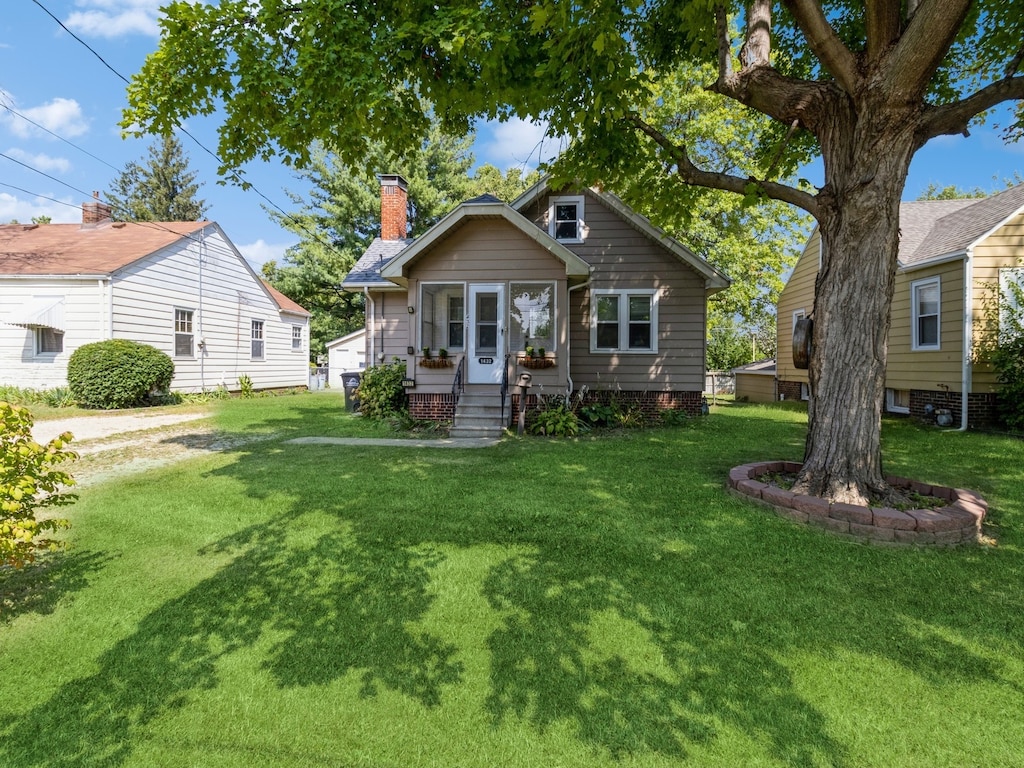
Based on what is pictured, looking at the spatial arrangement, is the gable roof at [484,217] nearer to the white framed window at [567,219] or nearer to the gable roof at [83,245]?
the white framed window at [567,219]

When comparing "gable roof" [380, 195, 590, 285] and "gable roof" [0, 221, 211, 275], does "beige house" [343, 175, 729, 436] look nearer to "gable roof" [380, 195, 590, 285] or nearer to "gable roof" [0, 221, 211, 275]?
"gable roof" [380, 195, 590, 285]

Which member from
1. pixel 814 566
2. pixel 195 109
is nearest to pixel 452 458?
pixel 814 566

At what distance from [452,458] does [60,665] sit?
502 centimetres

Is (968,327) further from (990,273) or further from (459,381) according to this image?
(459,381)

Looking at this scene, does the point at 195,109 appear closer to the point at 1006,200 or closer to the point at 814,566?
the point at 814,566

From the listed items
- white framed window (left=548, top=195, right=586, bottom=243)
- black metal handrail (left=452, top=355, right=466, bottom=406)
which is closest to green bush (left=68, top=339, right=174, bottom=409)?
black metal handrail (left=452, top=355, right=466, bottom=406)

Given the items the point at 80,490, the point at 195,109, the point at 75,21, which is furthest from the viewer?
the point at 75,21

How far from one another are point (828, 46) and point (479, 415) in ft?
24.4

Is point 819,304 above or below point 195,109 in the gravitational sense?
below

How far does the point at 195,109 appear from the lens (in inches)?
249

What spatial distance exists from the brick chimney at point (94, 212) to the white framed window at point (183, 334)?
220 inches

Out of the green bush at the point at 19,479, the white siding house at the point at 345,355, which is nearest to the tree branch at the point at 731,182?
the green bush at the point at 19,479

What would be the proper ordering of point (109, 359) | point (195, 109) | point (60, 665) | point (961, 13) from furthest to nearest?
1. point (109, 359)
2. point (195, 109)
3. point (961, 13)
4. point (60, 665)

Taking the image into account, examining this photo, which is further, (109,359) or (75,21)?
(109,359)
